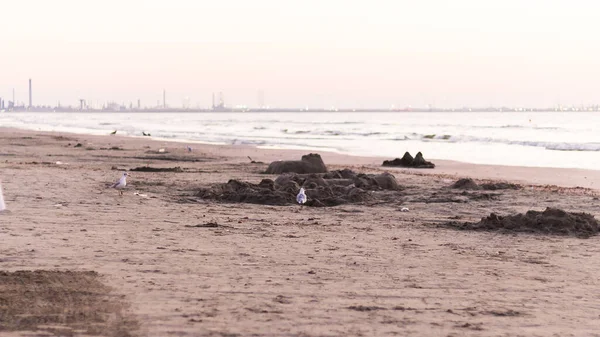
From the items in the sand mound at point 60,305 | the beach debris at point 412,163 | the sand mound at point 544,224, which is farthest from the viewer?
the beach debris at point 412,163

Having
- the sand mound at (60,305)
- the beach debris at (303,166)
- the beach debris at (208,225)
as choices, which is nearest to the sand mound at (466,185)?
the beach debris at (303,166)

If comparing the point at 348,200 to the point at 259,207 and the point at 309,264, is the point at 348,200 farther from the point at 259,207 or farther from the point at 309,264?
the point at 309,264

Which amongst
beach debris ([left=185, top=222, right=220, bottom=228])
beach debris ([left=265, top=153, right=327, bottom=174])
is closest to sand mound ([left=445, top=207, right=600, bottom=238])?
beach debris ([left=185, top=222, right=220, bottom=228])

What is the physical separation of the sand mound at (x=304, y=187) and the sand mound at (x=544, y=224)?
2940mm

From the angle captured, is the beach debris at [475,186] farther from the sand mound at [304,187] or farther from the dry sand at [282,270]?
the dry sand at [282,270]

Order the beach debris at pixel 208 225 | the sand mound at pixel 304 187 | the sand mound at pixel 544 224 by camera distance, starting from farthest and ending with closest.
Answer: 1. the sand mound at pixel 304 187
2. the sand mound at pixel 544 224
3. the beach debris at pixel 208 225

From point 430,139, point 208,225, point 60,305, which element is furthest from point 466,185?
point 430,139

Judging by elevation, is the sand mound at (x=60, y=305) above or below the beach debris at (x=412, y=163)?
below

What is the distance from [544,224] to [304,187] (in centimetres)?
476

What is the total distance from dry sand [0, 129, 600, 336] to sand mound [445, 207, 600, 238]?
1.11 ft

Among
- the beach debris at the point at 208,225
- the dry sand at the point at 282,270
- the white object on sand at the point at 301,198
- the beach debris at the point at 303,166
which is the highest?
the beach debris at the point at 303,166

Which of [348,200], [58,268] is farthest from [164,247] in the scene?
[348,200]

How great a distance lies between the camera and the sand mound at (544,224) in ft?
31.9

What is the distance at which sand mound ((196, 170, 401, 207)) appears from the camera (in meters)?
12.6
